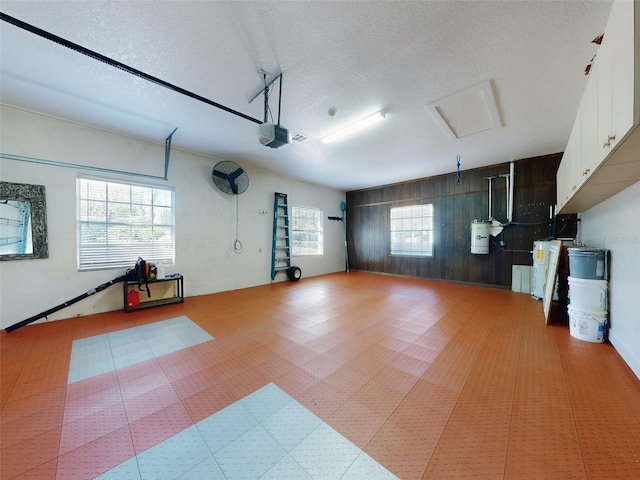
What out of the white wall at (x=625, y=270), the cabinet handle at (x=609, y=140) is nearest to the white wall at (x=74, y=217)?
the cabinet handle at (x=609, y=140)

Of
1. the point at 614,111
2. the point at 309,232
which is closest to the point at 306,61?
the point at 614,111

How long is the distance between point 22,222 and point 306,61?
431 cm

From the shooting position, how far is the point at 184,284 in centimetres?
460

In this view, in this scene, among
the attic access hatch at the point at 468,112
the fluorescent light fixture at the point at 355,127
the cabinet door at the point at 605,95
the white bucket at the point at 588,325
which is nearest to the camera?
the cabinet door at the point at 605,95

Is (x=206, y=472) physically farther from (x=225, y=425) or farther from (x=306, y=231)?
(x=306, y=231)

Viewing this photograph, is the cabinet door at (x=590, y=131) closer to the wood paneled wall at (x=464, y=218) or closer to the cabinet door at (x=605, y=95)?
the cabinet door at (x=605, y=95)

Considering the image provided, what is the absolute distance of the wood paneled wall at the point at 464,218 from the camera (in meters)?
4.94

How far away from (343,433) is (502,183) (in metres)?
6.28

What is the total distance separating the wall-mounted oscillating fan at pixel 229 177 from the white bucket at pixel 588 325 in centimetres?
585

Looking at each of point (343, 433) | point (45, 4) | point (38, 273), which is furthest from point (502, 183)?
point (38, 273)

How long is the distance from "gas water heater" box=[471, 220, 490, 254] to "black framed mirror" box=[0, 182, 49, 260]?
798cm

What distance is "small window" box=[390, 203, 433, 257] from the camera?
6.54 m

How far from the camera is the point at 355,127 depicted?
354 cm

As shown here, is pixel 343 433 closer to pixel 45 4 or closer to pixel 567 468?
pixel 567 468
